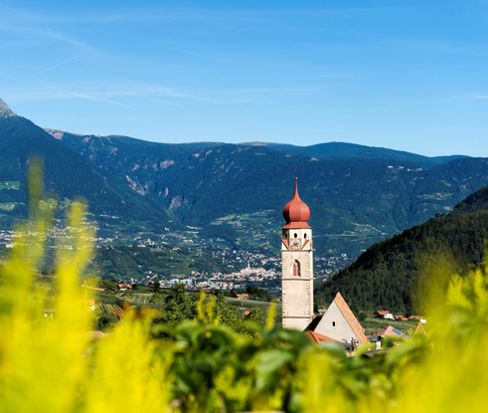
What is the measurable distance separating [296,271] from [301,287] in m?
1.95

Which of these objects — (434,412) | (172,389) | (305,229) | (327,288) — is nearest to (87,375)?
(172,389)

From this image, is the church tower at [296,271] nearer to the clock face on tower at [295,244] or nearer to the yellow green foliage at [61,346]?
the clock face on tower at [295,244]

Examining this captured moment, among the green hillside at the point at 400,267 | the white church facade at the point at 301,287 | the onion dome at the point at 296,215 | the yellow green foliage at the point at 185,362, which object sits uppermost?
the yellow green foliage at the point at 185,362

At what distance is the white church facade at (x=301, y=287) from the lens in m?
70.6

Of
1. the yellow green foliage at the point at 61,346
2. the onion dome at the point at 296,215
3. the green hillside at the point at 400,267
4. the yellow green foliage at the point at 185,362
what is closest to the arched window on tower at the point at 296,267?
the onion dome at the point at 296,215

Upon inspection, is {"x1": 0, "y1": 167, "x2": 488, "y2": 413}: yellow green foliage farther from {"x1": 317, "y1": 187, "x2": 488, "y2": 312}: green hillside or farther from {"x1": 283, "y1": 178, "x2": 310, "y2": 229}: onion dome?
{"x1": 317, "y1": 187, "x2": 488, "y2": 312}: green hillside

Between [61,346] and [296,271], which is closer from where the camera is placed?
[61,346]

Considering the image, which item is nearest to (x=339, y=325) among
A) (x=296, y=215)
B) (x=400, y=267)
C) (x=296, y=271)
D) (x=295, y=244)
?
(x=296, y=271)

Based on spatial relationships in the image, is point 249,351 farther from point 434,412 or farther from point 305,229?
point 305,229

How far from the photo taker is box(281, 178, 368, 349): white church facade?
7062cm

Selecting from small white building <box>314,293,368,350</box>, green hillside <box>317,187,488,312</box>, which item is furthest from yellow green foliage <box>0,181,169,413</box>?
green hillside <box>317,187,488,312</box>

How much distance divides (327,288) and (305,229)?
10215 cm

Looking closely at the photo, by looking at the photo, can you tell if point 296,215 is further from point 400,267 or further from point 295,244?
point 400,267

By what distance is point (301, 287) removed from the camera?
78.1 meters
